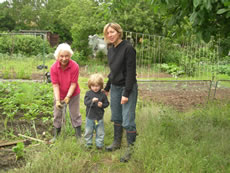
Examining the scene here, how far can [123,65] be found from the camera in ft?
9.48

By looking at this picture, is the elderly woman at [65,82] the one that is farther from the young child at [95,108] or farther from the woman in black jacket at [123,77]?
the woman in black jacket at [123,77]

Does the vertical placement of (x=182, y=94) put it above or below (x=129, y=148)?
above

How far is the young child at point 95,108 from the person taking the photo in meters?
3.13

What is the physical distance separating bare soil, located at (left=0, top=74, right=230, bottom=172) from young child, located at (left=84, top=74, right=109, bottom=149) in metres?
0.74

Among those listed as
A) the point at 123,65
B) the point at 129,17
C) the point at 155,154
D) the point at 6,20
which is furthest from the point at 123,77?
the point at 6,20

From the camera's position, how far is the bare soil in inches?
114

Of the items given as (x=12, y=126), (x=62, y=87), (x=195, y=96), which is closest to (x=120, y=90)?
(x=62, y=87)

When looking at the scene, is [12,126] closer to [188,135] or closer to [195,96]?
[188,135]

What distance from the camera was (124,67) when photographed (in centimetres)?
290

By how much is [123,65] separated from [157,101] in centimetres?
280

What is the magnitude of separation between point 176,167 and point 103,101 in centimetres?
130

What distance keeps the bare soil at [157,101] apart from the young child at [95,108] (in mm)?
740

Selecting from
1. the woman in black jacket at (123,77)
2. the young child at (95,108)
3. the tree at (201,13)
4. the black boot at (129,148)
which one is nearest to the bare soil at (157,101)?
the young child at (95,108)

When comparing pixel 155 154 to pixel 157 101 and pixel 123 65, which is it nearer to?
pixel 123 65
